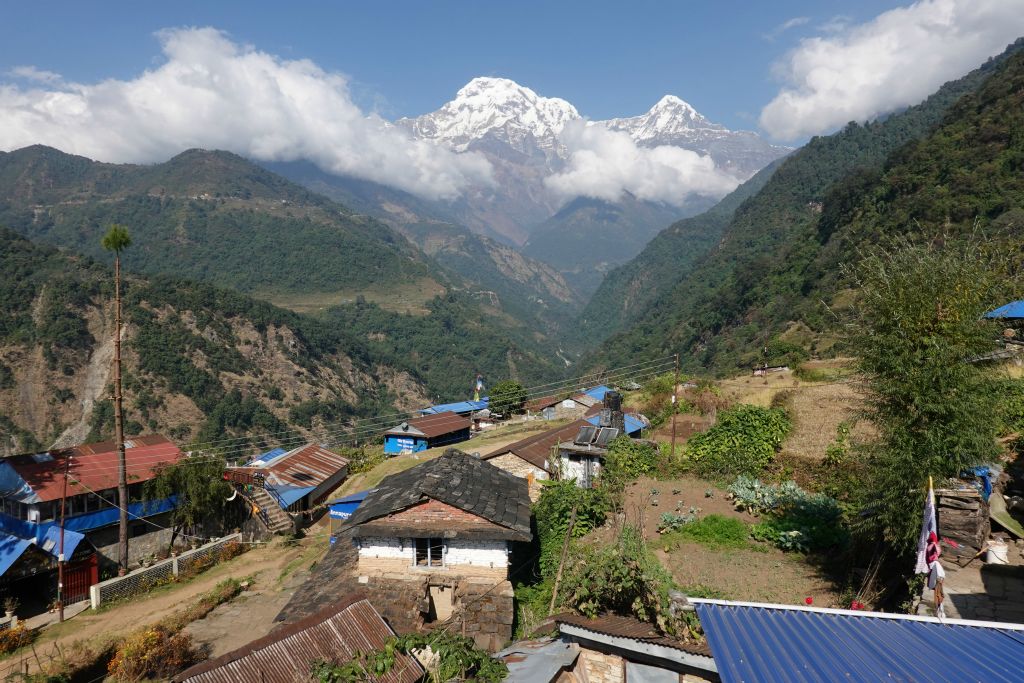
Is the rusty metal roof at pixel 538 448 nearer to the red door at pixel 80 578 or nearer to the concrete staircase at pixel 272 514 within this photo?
the concrete staircase at pixel 272 514

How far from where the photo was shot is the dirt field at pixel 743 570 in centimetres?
1175

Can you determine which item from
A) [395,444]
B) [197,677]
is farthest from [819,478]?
[395,444]

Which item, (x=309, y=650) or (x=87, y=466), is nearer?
(x=309, y=650)

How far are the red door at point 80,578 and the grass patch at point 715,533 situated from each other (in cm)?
2354

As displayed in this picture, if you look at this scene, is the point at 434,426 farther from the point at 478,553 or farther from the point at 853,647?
the point at 853,647

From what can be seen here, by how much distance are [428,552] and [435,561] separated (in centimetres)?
28

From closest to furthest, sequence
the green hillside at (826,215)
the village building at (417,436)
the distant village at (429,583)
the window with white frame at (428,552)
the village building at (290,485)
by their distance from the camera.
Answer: the distant village at (429,583), the window with white frame at (428,552), the village building at (290,485), the village building at (417,436), the green hillside at (826,215)

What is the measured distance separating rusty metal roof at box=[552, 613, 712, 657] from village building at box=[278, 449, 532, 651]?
2454mm

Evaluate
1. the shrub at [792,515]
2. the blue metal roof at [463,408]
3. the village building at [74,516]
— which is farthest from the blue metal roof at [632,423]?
the blue metal roof at [463,408]

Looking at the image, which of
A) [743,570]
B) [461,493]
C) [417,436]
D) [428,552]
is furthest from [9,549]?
[743,570]

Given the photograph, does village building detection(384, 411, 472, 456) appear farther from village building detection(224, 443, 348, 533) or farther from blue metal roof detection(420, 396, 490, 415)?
blue metal roof detection(420, 396, 490, 415)

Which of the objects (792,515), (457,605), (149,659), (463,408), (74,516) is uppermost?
(792,515)

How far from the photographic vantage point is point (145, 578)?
21938 millimetres

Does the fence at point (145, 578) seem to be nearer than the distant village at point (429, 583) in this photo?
No
